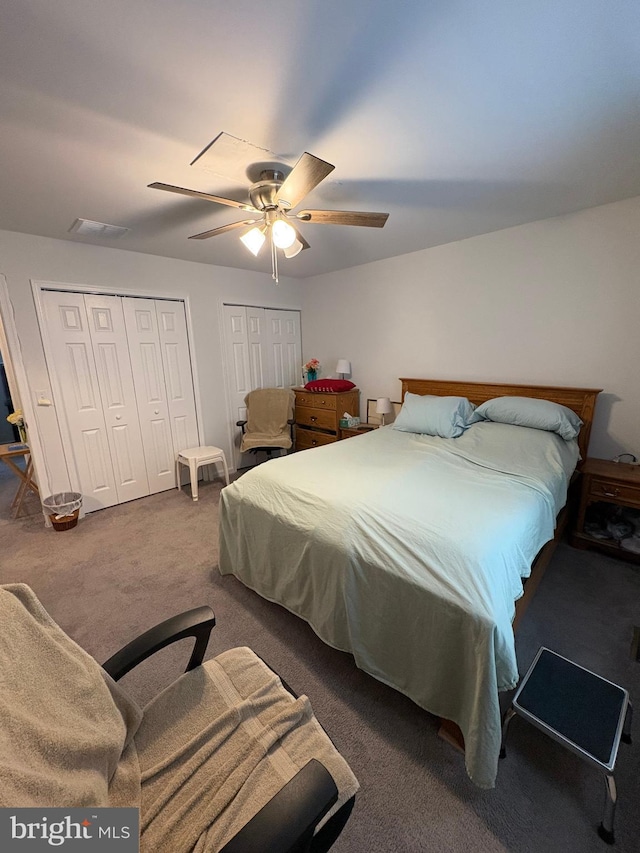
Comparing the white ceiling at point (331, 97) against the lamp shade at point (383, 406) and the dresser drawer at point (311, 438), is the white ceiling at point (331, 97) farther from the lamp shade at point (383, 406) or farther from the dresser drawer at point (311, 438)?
the dresser drawer at point (311, 438)

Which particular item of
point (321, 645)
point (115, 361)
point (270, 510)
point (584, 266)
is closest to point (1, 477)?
point (115, 361)

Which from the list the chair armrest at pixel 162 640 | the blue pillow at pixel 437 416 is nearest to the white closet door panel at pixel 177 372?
the blue pillow at pixel 437 416

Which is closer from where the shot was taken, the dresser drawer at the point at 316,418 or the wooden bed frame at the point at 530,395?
the wooden bed frame at the point at 530,395

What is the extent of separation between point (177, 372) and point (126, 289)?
89 cm

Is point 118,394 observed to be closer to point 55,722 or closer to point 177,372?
point 177,372

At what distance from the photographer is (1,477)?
4.20m

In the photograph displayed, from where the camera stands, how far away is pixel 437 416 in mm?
2811

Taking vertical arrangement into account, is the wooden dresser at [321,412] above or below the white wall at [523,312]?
below

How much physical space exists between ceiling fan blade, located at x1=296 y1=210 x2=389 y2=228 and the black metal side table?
7.35 feet

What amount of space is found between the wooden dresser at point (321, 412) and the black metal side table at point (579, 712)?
2819mm

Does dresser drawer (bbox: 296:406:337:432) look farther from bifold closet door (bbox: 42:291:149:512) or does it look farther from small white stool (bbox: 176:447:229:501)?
bifold closet door (bbox: 42:291:149:512)

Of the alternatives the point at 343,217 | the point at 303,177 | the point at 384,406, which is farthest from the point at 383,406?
the point at 303,177

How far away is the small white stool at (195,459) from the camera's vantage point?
3.42 m

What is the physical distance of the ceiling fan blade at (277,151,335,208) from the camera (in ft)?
4.33
